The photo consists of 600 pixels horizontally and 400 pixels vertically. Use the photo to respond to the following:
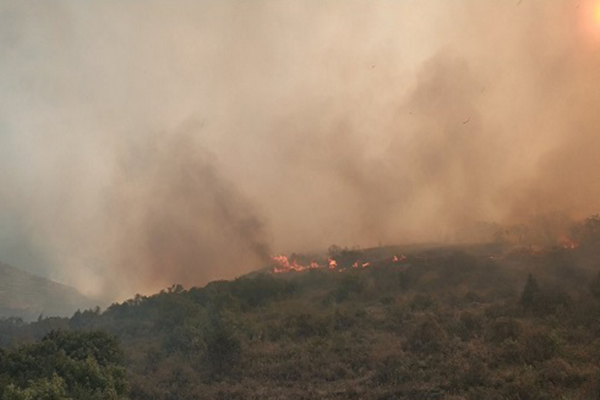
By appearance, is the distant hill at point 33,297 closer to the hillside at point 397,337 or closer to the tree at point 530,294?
the hillside at point 397,337

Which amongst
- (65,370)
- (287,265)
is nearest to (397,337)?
(65,370)

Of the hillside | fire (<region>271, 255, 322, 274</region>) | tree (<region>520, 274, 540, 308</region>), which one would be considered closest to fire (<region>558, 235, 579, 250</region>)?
the hillside

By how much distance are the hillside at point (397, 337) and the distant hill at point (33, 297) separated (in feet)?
301

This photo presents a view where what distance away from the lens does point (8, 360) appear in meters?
26.2

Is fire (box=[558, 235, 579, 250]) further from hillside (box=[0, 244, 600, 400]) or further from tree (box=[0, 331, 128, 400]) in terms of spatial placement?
tree (box=[0, 331, 128, 400])

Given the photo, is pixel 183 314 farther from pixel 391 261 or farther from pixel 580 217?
pixel 580 217

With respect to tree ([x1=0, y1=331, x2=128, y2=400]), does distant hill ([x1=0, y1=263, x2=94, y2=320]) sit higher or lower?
higher

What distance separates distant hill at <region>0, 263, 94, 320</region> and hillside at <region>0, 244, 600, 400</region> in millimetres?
91620

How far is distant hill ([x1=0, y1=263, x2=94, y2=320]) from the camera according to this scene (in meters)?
150

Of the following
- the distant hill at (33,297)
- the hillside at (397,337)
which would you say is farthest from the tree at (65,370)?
the distant hill at (33,297)

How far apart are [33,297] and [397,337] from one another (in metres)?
166

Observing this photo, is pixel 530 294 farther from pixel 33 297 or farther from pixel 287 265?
pixel 33 297

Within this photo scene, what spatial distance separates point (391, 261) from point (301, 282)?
16948 mm

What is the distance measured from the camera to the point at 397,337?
123 ft
